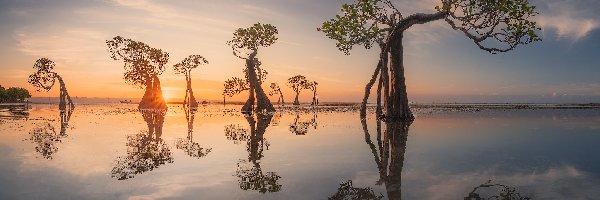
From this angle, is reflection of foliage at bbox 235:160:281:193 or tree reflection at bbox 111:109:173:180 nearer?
reflection of foliage at bbox 235:160:281:193

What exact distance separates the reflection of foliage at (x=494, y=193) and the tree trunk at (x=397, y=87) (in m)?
26.2

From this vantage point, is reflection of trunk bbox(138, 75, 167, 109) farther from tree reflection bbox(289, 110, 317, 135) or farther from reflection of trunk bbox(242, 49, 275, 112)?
Answer: tree reflection bbox(289, 110, 317, 135)

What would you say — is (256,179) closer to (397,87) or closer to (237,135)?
(237,135)

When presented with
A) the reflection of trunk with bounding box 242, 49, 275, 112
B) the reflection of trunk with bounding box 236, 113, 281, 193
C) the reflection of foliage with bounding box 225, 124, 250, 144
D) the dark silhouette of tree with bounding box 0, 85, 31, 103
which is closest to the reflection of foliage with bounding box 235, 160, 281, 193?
the reflection of trunk with bounding box 236, 113, 281, 193

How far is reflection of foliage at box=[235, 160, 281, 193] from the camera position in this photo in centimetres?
884

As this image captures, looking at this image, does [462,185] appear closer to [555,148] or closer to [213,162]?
[213,162]

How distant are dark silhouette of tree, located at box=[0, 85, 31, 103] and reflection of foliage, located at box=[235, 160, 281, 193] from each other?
497 feet

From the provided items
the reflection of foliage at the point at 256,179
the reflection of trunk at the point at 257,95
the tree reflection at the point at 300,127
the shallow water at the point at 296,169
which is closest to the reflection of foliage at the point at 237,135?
the shallow water at the point at 296,169

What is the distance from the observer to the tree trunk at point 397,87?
35344mm

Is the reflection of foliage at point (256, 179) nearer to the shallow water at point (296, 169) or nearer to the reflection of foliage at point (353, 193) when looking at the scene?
the shallow water at point (296, 169)

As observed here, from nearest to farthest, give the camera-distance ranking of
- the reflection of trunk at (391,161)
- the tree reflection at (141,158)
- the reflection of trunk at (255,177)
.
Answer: the reflection of trunk at (391,161)
the reflection of trunk at (255,177)
the tree reflection at (141,158)

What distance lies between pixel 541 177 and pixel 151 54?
75844 millimetres

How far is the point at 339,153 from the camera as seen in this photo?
583 inches

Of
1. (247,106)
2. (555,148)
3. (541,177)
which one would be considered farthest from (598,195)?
(247,106)
